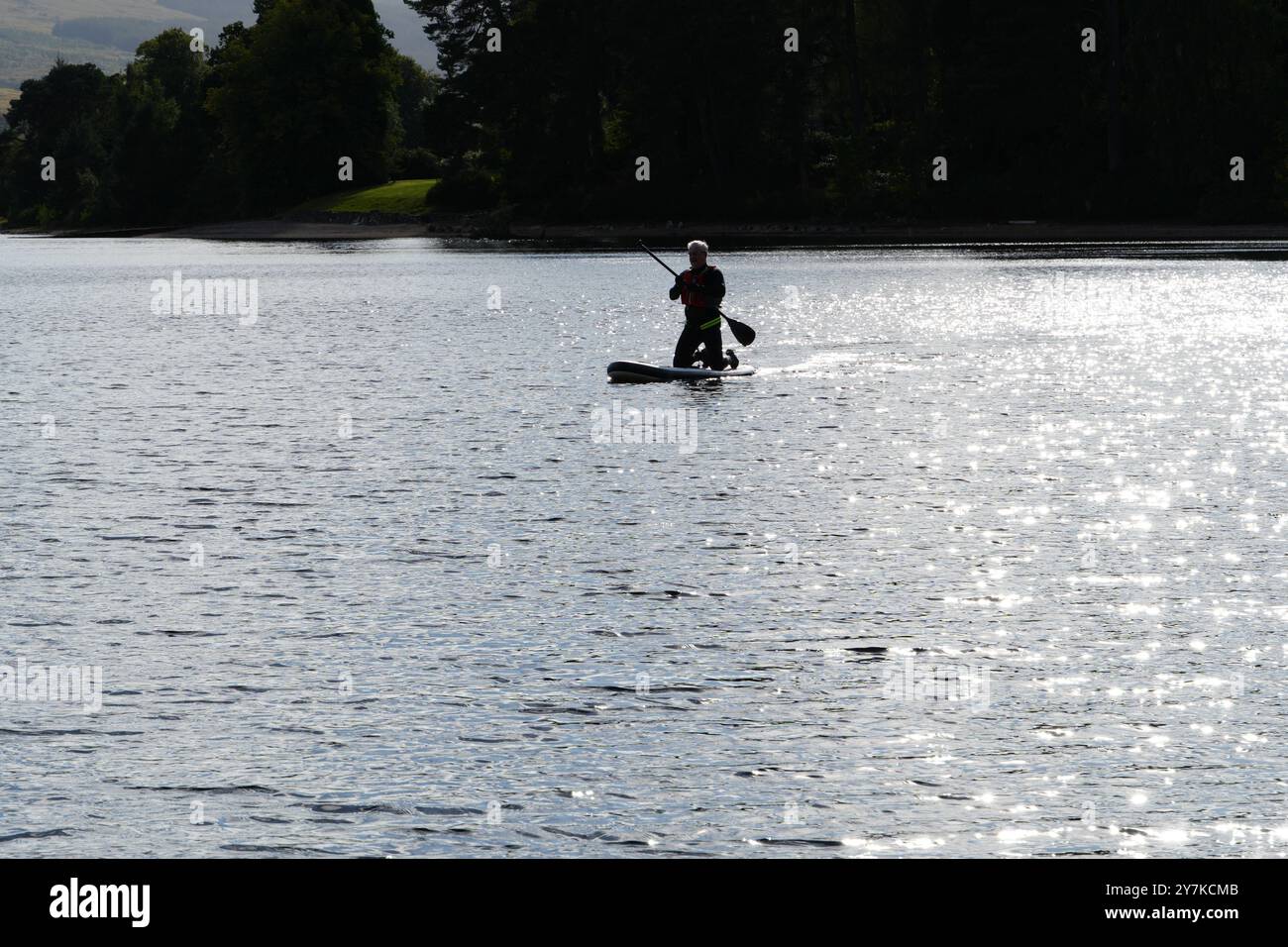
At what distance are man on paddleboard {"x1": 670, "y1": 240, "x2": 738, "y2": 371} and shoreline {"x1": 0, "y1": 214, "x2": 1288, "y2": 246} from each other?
60.9 meters

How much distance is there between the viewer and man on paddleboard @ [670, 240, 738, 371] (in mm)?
29344

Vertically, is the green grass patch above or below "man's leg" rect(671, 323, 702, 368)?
above

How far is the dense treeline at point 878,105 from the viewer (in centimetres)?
8488

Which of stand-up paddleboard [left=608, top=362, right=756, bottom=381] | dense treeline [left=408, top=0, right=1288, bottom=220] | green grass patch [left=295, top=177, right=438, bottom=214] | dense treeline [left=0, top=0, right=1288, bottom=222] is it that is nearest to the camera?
stand-up paddleboard [left=608, top=362, right=756, bottom=381]

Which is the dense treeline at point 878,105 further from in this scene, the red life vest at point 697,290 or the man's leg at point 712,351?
the red life vest at point 697,290

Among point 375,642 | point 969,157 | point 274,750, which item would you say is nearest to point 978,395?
point 375,642

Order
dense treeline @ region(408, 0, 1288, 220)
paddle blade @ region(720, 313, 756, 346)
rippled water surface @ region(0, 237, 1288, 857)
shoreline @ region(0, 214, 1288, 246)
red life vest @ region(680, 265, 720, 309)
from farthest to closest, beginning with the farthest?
shoreline @ region(0, 214, 1288, 246) → dense treeline @ region(408, 0, 1288, 220) → paddle blade @ region(720, 313, 756, 346) → red life vest @ region(680, 265, 720, 309) → rippled water surface @ region(0, 237, 1288, 857)

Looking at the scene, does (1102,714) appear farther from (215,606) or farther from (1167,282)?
(1167,282)

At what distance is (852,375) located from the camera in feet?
104

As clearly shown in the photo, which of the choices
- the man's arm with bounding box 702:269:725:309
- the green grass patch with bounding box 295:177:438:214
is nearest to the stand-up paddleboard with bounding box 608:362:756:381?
the man's arm with bounding box 702:269:725:309

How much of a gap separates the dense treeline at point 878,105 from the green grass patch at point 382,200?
652cm
